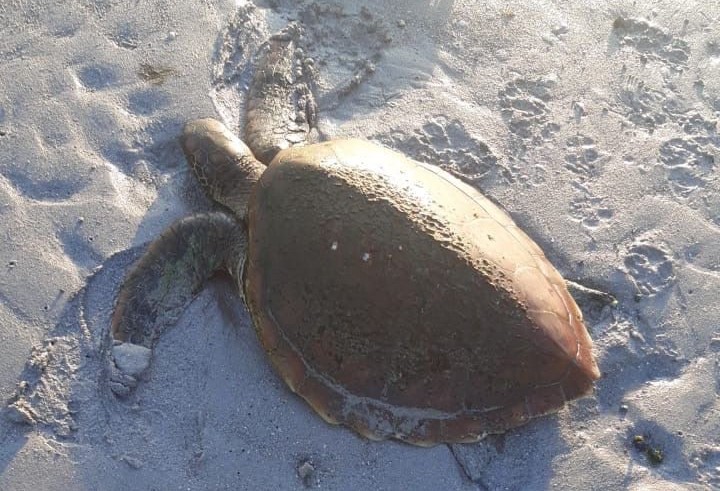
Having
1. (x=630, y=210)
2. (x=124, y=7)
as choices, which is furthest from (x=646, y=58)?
(x=124, y=7)

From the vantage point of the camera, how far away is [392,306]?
263 cm

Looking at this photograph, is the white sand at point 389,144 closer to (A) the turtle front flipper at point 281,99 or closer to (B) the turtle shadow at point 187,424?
(B) the turtle shadow at point 187,424

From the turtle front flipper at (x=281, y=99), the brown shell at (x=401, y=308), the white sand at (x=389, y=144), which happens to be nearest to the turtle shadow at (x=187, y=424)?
the white sand at (x=389, y=144)

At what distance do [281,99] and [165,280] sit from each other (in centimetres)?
132

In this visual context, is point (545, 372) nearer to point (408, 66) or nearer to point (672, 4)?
point (408, 66)

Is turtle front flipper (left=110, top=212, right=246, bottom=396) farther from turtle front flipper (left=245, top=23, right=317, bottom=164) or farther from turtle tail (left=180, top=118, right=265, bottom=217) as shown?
turtle front flipper (left=245, top=23, right=317, bottom=164)

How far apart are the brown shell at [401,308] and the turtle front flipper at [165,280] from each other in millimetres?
347

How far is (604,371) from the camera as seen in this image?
297 centimetres

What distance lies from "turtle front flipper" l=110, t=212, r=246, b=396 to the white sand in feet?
0.26

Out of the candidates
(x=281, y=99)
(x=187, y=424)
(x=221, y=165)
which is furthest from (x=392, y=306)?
(x=281, y=99)

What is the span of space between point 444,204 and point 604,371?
111cm

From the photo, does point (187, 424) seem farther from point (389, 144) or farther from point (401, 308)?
point (389, 144)

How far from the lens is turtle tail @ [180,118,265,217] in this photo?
331cm

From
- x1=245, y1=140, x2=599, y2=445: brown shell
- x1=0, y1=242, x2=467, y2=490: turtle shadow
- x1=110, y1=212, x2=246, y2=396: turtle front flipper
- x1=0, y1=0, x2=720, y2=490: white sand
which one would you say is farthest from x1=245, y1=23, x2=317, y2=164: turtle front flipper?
x1=0, y1=242, x2=467, y2=490: turtle shadow
